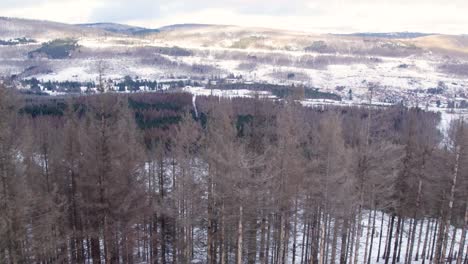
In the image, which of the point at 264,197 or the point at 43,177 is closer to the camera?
the point at 264,197

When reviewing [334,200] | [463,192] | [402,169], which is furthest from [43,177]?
[463,192]

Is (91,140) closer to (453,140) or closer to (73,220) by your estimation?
(73,220)

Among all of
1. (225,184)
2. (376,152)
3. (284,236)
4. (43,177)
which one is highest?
(376,152)

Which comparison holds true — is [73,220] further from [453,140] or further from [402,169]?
[453,140]

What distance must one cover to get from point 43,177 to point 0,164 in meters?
11.4

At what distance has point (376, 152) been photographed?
786 inches

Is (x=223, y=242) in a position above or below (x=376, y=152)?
below

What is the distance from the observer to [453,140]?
22859 millimetres

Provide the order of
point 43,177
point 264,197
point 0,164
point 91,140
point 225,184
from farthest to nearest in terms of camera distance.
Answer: point 43,177 → point 264,197 → point 225,184 → point 91,140 → point 0,164

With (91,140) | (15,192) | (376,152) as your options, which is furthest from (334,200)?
(15,192)

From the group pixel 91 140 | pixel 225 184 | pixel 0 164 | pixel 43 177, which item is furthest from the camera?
pixel 43 177

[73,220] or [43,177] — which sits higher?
[43,177]

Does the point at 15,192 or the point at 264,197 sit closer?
the point at 15,192

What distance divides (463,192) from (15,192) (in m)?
24.0
